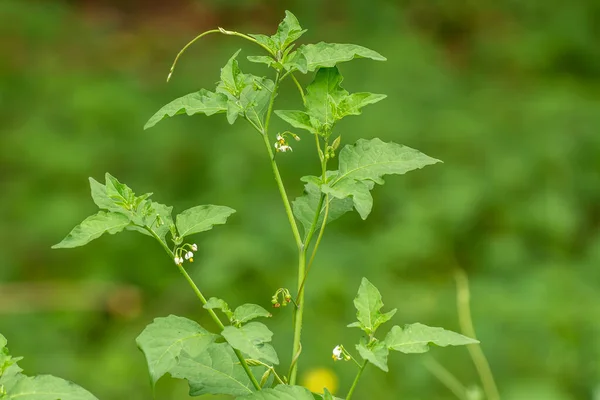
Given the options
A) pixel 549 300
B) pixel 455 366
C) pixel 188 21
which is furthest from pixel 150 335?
pixel 188 21

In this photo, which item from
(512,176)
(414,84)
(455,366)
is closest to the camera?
(455,366)

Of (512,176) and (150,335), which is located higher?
(150,335)

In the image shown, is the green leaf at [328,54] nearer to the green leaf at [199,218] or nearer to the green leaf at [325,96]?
the green leaf at [325,96]

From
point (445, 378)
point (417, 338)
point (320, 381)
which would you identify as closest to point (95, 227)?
point (417, 338)

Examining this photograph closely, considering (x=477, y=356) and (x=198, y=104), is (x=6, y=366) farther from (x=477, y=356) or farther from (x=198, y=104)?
(x=477, y=356)

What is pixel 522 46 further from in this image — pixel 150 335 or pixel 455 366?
pixel 150 335

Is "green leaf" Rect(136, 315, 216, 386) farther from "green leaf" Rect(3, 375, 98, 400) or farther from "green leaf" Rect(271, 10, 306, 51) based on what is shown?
"green leaf" Rect(271, 10, 306, 51)

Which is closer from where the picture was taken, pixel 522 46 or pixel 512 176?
pixel 512 176
